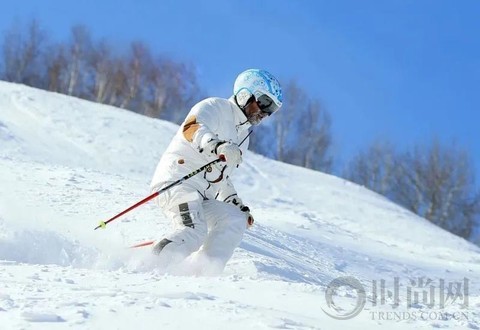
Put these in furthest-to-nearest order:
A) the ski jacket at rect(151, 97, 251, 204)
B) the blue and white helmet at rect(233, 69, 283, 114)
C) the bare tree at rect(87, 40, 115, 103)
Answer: the bare tree at rect(87, 40, 115, 103) < the blue and white helmet at rect(233, 69, 283, 114) < the ski jacket at rect(151, 97, 251, 204)

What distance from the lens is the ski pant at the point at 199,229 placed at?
4109 millimetres

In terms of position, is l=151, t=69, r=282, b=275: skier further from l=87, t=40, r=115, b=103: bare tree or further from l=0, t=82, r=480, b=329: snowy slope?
l=87, t=40, r=115, b=103: bare tree

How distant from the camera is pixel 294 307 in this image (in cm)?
278

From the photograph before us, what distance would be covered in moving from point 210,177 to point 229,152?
511mm

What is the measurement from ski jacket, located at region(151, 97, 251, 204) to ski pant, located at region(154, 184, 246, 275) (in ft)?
0.41

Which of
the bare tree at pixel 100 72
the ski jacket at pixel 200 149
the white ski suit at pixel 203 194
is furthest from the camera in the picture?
the bare tree at pixel 100 72

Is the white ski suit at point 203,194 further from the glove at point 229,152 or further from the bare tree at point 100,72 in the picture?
the bare tree at point 100,72

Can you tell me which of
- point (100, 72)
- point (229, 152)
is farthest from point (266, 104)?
point (100, 72)

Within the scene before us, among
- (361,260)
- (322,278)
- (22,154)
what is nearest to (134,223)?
(322,278)

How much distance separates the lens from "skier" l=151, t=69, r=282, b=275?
166 inches

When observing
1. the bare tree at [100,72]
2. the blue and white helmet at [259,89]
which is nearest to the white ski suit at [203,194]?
the blue and white helmet at [259,89]

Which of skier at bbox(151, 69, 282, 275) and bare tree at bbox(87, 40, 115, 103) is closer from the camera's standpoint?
skier at bbox(151, 69, 282, 275)

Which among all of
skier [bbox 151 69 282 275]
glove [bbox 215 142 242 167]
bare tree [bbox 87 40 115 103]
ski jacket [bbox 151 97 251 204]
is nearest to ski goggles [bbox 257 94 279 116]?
skier [bbox 151 69 282 275]

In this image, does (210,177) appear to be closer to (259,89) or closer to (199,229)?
(199,229)
